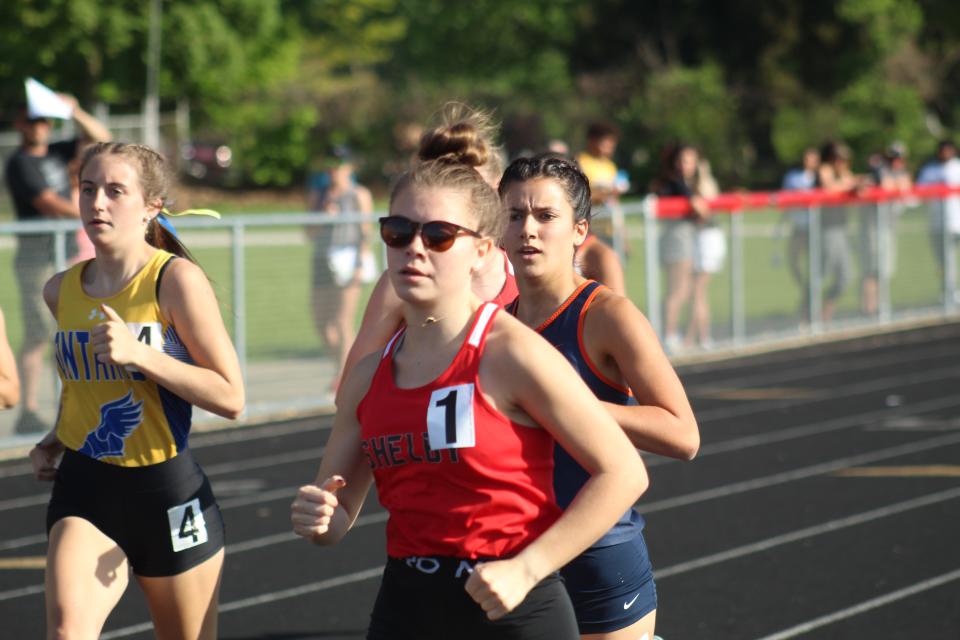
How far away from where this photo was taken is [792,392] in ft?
42.5

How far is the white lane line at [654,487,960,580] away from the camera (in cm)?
710

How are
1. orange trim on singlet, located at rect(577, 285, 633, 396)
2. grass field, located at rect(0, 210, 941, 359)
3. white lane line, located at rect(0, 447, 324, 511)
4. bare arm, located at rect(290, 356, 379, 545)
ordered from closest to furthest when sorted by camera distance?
bare arm, located at rect(290, 356, 379, 545) < orange trim on singlet, located at rect(577, 285, 633, 396) < white lane line, located at rect(0, 447, 324, 511) < grass field, located at rect(0, 210, 941, 359)

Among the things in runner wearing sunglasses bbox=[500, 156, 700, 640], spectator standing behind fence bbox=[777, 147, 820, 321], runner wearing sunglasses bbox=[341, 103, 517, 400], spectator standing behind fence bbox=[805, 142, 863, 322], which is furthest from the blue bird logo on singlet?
spectator standing behind fence bbox=[805, 142, 863, 322]

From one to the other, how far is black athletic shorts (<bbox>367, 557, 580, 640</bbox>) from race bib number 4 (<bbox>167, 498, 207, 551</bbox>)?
4.21 ft

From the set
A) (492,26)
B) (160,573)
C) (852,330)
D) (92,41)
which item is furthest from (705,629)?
(492,26)

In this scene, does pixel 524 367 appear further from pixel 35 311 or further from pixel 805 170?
pixel 805 170

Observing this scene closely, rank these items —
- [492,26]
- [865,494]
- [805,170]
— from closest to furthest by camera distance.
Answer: [865,494], [805,170], [492,26]

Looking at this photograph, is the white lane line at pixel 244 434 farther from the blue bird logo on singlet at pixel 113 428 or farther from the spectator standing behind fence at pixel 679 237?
the blue bird logo on singlet at pixel 113 428

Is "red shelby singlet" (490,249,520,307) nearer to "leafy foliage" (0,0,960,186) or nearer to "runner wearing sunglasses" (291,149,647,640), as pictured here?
"runner wearing sunglasses" (291,149,647,640)

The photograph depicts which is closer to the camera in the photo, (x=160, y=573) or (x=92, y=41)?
(x=160, y=573)

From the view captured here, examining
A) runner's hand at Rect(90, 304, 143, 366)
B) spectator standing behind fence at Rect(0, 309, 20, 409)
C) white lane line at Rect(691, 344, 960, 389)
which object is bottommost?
white lane line at Rect(691, 344, 960, 389)

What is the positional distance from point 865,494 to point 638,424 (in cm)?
548

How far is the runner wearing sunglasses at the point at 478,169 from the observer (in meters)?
4.08

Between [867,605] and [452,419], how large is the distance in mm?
3978
